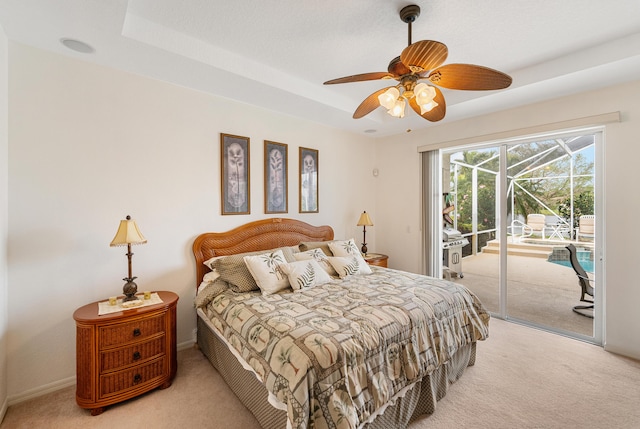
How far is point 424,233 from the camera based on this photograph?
13.9ft

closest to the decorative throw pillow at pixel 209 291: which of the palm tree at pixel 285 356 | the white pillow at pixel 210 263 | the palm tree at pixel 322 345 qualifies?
the white pillow at pixel 210 263

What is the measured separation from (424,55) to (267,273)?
205cm

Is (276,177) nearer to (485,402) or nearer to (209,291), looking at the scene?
(209,291)

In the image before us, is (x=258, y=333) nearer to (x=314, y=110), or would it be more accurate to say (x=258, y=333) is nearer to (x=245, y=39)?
(x=245, y=39)

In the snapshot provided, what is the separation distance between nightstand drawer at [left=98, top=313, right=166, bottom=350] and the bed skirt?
0.46 metres

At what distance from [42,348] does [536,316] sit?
5.10 metres

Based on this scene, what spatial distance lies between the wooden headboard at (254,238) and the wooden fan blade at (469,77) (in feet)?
7.71

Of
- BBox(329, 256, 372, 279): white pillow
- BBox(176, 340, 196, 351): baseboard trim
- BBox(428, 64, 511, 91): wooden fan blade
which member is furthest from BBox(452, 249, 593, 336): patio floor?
BBox(176, 340, 196, 351): baseboard trim

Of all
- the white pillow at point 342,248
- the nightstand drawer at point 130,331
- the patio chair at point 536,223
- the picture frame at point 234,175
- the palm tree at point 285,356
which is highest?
the picture frame at point 234,175

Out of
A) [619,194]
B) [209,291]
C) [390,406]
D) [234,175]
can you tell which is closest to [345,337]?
[390,406]

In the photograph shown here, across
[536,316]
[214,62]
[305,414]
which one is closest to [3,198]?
[214,62]

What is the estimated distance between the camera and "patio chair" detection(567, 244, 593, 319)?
124 inches

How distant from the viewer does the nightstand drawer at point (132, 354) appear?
198 centimetres

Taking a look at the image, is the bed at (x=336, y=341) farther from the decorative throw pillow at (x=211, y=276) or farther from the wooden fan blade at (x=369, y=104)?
the wooden fan blade at (x=369, y=104)
